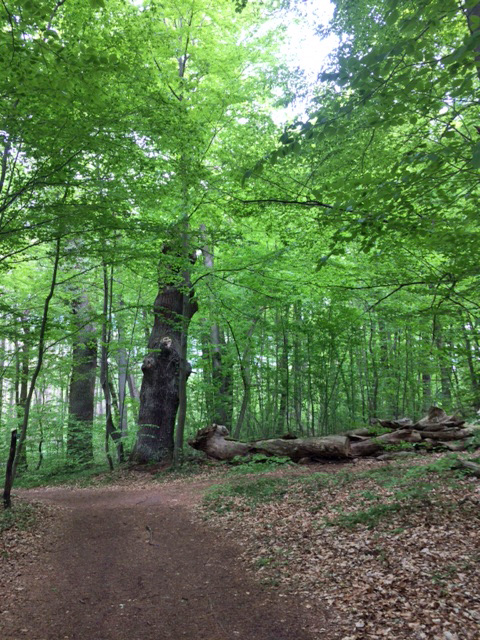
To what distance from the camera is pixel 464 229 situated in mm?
4508

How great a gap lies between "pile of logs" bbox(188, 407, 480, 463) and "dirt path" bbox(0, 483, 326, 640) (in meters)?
4.14

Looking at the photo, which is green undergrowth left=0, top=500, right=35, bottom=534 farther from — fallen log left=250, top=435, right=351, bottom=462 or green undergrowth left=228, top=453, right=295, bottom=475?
fallen log left=250, top=435, right=351, bottom=462

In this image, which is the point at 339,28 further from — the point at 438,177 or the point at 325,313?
the point at 325,313

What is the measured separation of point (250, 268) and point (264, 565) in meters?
6.96

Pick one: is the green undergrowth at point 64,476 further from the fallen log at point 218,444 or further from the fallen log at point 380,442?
the fallen log at point 380,442

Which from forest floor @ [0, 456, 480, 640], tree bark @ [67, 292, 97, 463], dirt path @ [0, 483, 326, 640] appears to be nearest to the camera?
forest floor @ [0, 456, 480, 640]

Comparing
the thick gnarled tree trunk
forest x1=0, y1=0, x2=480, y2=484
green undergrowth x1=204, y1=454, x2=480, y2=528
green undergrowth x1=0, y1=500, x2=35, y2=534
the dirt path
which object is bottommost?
the dirt path

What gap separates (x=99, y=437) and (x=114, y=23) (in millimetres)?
16746

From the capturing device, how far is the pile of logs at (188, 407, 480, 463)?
1023 cm

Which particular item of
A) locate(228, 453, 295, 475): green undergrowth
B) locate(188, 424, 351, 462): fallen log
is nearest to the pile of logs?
locate(188, 424, 351, 462): fallen log

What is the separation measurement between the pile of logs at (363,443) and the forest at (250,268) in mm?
60

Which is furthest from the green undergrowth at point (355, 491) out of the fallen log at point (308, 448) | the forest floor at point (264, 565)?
the fallen log at point (308, 448)

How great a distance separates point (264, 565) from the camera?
4969 mm

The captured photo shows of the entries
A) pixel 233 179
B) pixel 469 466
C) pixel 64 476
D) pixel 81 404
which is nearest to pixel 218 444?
pixel 64 476
